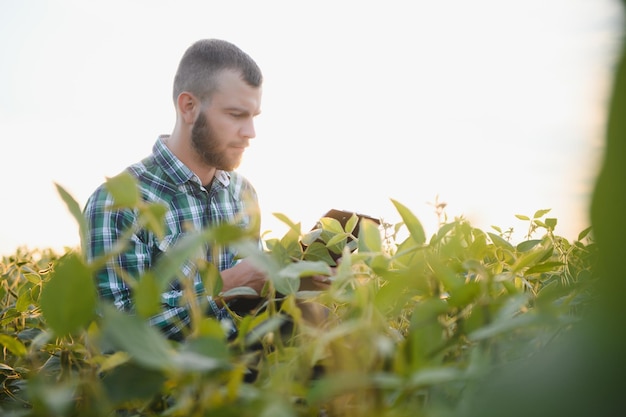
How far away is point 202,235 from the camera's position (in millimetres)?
271

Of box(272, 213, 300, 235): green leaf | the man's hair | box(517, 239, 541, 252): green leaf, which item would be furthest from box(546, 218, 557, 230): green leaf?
the man's hair

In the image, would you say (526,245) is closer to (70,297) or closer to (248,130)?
(70,297)

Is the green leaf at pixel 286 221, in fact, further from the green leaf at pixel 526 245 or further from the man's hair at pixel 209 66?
the man's hair at pixel 209 66

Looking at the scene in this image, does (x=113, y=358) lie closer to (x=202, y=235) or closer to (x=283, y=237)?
(x=202, y=235)

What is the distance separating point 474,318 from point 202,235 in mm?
170

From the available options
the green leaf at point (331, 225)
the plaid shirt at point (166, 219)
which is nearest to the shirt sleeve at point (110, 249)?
the plaid shirt at point (166, 219)

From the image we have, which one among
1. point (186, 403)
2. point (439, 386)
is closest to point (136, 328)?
point (186, 403)

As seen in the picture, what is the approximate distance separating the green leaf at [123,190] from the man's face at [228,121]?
6.55 ft

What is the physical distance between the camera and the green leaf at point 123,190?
305mm

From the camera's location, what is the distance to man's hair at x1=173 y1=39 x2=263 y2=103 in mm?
2383

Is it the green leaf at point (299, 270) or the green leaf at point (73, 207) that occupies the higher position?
the green leaf at point (73, 207)

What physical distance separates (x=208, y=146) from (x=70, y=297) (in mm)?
2032

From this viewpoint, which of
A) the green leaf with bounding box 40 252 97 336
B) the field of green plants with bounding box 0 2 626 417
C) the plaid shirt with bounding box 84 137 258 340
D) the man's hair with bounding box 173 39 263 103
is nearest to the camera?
the field of green plants with bounding box 0 2 626 417

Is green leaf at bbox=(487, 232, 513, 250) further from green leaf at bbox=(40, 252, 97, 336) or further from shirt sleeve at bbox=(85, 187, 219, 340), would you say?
shirt sleeve at bbox=(85, 187, 219, 340)
